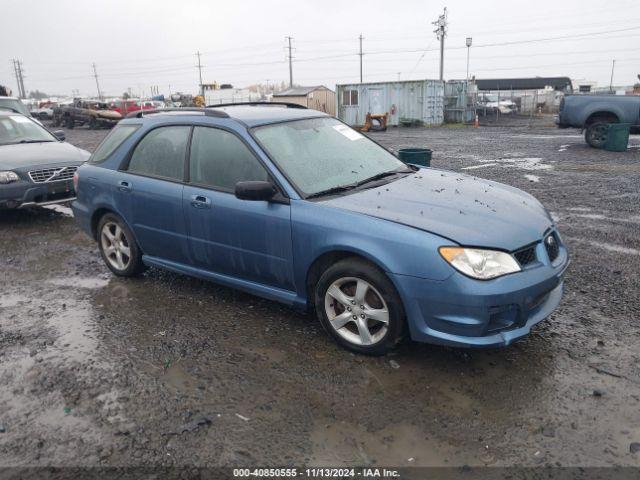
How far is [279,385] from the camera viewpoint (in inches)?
132

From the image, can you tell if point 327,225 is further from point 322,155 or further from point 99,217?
point 99,217

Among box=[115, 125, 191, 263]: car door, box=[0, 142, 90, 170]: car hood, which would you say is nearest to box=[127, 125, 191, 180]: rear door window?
box=[115, 125, 191, 263]: car door

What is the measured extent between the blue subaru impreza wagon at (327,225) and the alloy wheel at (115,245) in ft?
0.07

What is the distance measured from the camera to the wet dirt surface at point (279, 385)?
109 inches

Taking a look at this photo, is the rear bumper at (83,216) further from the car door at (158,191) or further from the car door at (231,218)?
the car door at (231,218)

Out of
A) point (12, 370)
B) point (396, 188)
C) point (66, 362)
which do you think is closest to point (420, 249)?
point (396, 188)

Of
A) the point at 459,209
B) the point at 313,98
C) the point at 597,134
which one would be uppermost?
the point at 313,98

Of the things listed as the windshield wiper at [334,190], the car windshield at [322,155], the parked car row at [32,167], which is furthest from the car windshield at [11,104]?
the windshield wiper at [334,190]

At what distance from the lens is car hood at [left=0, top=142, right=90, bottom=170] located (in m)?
7.73

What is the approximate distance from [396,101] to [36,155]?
25005 millimetres

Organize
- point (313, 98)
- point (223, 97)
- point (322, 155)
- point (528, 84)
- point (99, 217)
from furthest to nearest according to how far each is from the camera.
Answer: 1. point (223, 97)
2. point (528, 84)
3. point (313, 98)
4. point (99, 217)
5. point (322, 155)

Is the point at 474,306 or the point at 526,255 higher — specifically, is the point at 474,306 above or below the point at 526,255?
below

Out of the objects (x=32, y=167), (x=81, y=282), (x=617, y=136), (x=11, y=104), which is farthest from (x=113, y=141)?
(x=617, y=136)

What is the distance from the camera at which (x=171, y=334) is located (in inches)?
163
